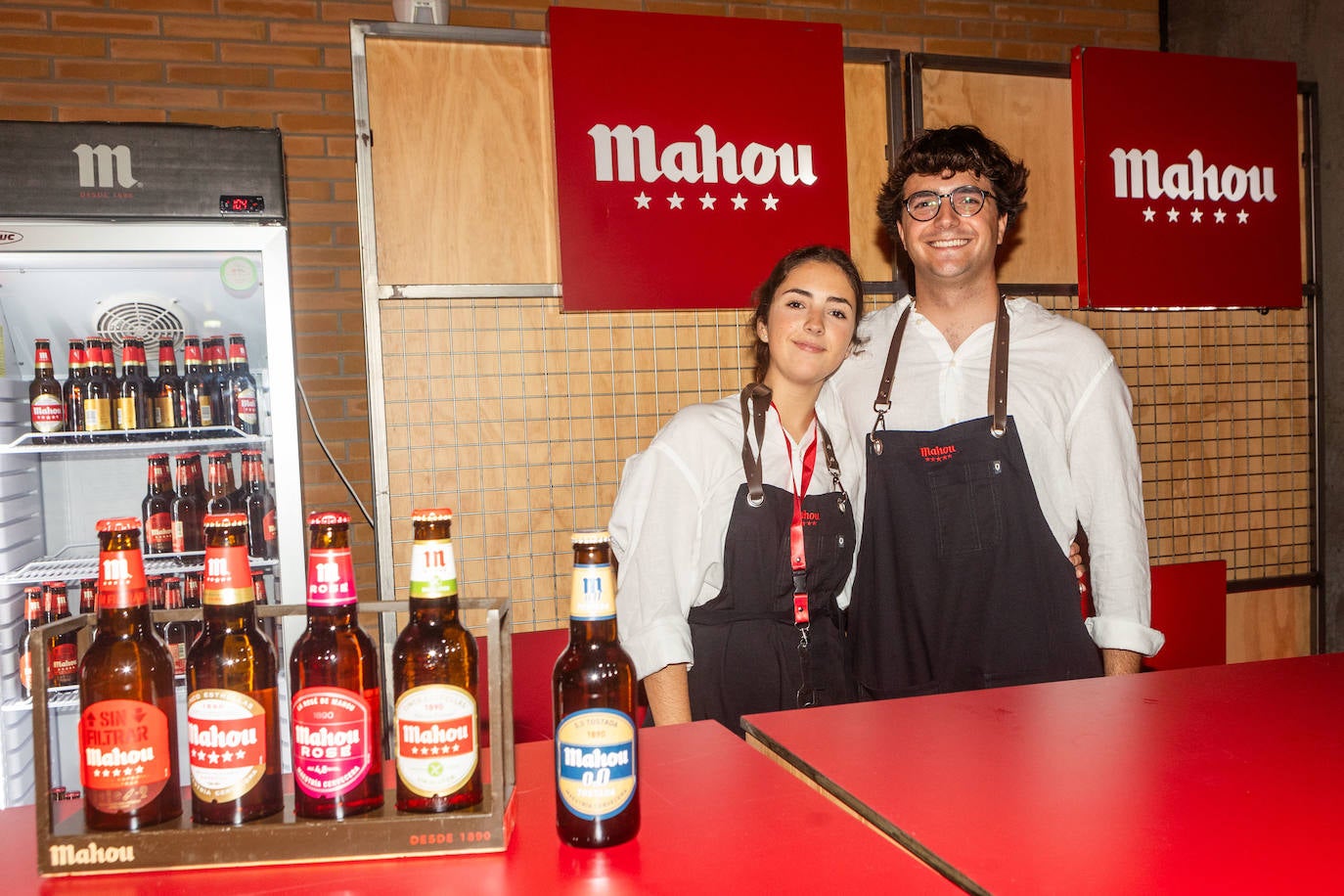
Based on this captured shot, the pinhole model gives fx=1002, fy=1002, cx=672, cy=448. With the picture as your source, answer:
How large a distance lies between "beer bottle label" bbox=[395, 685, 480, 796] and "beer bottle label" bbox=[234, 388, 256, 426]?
2.13 m

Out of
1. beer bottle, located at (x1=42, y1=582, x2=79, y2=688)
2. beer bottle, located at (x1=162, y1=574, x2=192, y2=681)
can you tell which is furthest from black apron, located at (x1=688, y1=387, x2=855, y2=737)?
beer bottle, located at (x1=42, y1=582, x2=79, y2=688)

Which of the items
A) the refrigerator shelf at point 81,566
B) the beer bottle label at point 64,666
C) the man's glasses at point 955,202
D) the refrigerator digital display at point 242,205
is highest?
the refrigerator digital display at point 242,205

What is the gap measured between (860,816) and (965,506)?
112 cm

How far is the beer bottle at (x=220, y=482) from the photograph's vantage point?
2.89m

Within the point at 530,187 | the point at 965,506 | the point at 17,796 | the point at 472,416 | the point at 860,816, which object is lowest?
the point at 17,796

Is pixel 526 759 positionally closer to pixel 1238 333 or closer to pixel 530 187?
pixel 530 187

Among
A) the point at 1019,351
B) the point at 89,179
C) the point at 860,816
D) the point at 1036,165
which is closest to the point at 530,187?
the point at 89,179

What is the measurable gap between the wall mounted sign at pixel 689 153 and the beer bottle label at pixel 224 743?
1.77m

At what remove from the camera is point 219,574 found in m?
0.97

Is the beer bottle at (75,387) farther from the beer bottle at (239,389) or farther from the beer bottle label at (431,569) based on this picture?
the beer bottle label at (431,569)

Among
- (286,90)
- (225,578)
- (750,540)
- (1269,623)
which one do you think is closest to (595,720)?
(225,578)

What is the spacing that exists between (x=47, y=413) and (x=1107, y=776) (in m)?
2.75

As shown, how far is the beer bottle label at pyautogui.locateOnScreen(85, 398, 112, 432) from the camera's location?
8.96ft

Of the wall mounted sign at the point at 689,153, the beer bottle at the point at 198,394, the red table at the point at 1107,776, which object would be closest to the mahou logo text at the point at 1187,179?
the wall mounted sign at the point at 689,153
